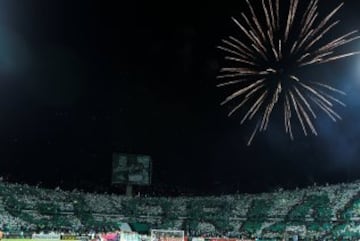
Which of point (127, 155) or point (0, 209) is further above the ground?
point (127, 155)

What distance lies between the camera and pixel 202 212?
104062 millimetres

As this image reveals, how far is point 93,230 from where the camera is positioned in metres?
91.9

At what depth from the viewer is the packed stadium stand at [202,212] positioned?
8281 cm

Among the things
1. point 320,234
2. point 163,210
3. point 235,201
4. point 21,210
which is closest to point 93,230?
point 21,210

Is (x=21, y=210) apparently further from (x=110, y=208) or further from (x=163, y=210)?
(x=163, y=210)

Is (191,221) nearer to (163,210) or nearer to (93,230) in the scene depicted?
(163,210)

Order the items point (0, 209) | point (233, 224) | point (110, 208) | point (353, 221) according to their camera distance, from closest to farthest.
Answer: point (353, 221) < point (0, 209) < point (233, 224) < point (110, 208)

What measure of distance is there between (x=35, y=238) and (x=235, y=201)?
46568mm

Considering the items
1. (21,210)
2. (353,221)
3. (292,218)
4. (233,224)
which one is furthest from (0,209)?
(353,221)

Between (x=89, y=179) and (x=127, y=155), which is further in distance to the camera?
(x=89, y=179)

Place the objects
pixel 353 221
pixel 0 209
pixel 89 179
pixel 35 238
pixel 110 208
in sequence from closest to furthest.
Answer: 1. pixel 35 238
2. pixel 353 221
3. pixel 0 209
4. pixel 110 208
5. pixel 89 179

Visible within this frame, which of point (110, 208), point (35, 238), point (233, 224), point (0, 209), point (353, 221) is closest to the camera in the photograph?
point (35, 238)

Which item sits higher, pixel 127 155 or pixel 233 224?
pixel 127 155

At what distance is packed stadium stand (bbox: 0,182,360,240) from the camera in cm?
8281
